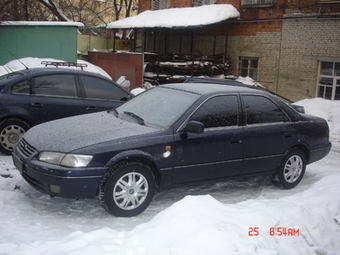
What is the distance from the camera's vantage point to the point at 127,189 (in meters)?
4.70

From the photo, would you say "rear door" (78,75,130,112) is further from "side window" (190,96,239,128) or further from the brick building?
the brick building

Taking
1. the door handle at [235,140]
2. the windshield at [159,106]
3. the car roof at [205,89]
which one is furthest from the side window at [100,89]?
the door handle at [235,140]

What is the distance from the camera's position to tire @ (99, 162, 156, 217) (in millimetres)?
4594

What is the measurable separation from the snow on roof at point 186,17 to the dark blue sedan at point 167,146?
11928 millimetres

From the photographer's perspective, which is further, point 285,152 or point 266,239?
point 285,152

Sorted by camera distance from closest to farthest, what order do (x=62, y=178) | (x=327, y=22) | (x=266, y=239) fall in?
1. (x=266, y=239)
2. (x=62, y=178)
3. (x=327, y=22)

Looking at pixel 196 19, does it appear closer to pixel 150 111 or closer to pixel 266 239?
pixel 150 111

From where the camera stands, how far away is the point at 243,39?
60.0 feet

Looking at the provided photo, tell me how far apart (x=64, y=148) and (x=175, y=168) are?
1.40 metres

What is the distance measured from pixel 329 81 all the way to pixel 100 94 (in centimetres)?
1088

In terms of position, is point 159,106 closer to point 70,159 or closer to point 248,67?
point 70,159

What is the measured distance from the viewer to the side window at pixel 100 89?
7551 millimetres

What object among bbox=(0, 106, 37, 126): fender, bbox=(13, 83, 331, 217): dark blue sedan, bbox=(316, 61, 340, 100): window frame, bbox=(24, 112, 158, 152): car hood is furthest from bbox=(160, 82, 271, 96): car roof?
bbox=(316, 61, 340, 100): window frame

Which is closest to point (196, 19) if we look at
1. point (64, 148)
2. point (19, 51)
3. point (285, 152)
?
point (19, 51)
